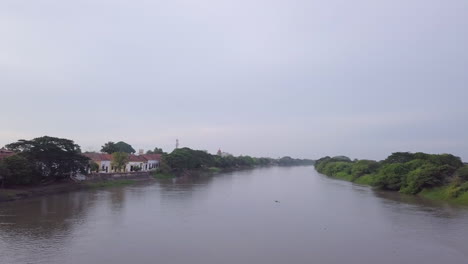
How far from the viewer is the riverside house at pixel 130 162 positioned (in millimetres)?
43294

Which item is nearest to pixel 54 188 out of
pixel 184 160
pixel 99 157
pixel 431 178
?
pixel 99 157

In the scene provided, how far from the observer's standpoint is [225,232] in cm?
1535

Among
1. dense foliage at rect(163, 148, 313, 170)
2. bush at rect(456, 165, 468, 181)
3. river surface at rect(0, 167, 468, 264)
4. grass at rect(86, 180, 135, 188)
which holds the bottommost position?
river surface at rect(0, 167, 468, 264)

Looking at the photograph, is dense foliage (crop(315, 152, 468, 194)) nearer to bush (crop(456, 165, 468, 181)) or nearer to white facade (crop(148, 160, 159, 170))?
bush (crop(456, 165, 468, 181))

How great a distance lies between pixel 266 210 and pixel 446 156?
22.6 meters

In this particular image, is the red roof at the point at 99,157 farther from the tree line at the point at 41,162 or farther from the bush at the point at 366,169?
the bush at the point at 366,169

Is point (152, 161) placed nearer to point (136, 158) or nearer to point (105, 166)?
point (136, 158)

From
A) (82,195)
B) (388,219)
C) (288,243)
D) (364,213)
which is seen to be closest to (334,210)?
(364,213)

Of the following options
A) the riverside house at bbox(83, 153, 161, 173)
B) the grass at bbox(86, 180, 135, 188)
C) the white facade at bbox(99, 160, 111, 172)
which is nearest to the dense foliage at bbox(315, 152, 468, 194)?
the grass at bbox(86, 180, 135, 188)

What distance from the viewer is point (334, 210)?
73.1 ft

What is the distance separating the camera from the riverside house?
4329 centimetres

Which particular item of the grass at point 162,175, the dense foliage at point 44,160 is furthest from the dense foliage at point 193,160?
the dense foliage at point 44,160

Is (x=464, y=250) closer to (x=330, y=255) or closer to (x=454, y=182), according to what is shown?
(x=330, y=255)

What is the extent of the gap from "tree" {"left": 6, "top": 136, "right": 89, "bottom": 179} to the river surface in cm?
489
